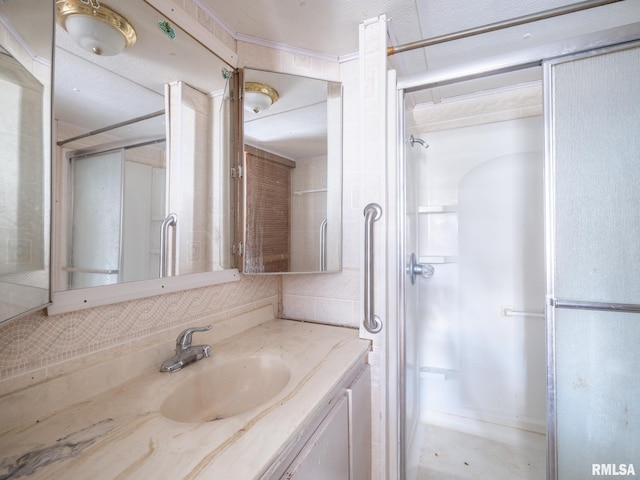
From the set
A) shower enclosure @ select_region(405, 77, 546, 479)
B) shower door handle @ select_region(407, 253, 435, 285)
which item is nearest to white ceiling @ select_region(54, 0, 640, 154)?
shower enclosure @ select_region(405, 77, 546, 479)

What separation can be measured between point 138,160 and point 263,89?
647 millimetres

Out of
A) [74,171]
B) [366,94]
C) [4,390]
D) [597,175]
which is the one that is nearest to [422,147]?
[366,94]

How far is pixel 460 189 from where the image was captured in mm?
1866

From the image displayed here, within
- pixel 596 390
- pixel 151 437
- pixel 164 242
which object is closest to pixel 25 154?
pixel 164 242

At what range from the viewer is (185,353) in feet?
2.89

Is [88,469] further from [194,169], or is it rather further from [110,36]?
[110,36]

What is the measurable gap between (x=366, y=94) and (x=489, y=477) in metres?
2.02

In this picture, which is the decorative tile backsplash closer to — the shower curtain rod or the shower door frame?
the shower door frame

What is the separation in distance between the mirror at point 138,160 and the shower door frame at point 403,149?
2.38 feet

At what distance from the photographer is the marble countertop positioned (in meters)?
0.46

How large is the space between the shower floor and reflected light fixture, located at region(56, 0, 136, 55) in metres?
2.23

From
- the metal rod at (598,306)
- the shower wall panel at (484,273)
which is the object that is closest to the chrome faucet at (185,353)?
the metal rod at (598,306)

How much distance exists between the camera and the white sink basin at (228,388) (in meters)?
0.78

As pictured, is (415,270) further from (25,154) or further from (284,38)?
(25,154)
